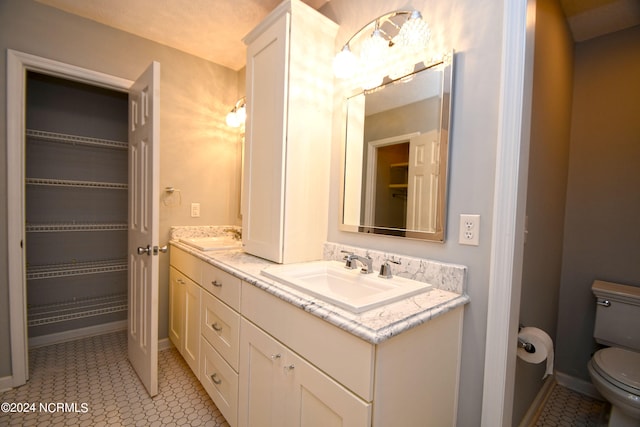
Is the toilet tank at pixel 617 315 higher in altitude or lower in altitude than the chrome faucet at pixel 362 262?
lower

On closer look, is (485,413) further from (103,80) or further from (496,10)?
(103,80)

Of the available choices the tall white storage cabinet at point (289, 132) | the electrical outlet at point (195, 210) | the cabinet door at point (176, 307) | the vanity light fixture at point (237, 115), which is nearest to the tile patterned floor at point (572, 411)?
the tall white storage cabinet at point (289, 132)

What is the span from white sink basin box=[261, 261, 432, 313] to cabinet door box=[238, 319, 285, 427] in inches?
9.9

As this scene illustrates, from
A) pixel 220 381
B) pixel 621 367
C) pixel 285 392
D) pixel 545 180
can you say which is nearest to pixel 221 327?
pixel 220 381

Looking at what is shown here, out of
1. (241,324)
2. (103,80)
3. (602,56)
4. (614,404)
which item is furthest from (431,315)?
(103,80)

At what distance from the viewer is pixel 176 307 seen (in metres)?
2.04

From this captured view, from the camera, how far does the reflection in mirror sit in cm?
114

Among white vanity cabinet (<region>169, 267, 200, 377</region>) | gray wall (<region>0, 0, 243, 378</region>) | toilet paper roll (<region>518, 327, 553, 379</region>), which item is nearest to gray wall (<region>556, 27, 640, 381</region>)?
toilet paper roll (<region>518, 327, 553, 379</region>)

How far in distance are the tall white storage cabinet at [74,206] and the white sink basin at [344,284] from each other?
6.74 feet

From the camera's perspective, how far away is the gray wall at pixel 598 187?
67.3 inches

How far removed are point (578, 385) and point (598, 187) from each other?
132cm

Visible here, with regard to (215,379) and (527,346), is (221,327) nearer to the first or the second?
(215,379)

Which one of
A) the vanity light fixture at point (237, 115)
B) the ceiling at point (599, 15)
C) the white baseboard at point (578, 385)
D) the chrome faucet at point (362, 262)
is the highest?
the ceiling at point (599, 15)

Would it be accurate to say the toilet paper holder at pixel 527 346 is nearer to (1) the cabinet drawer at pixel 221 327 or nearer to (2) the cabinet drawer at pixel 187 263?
(1) the cabinet drawer at pixel 221 327
